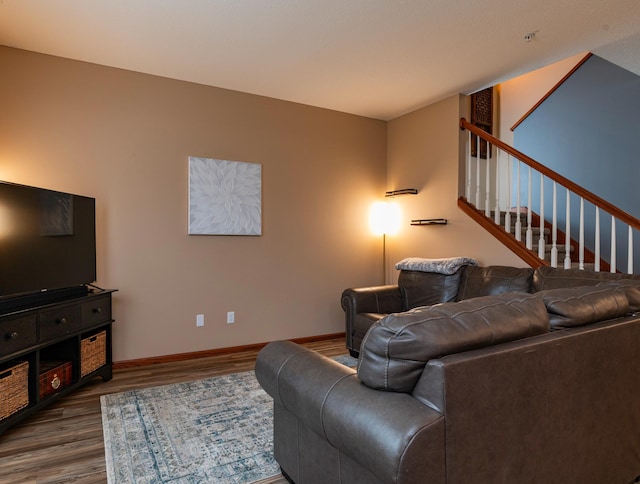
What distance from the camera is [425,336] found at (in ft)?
3.92

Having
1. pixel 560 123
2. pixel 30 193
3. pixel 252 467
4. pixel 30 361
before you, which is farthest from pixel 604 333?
pixel 560 123

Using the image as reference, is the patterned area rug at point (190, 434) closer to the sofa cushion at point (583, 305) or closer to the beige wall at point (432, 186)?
the sofa cushion at point (583, 305)

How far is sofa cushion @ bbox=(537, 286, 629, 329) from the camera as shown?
154 cm

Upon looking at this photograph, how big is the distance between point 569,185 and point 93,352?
4140 millimetres

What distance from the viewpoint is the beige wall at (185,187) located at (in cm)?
340

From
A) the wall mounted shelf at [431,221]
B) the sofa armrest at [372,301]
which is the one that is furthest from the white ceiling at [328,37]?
the sofa armrest at [372,301]

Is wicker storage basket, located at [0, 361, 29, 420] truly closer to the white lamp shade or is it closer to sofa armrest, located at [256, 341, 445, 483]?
sofa armrest, located at [256, 341, 445, 483]

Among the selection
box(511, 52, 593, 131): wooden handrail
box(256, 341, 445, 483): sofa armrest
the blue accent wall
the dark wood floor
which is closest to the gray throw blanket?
the blue accent wall

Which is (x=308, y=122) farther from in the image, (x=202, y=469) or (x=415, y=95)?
(x=202, y=469)

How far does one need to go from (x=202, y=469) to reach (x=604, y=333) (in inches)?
75.1

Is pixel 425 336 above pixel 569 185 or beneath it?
beneath

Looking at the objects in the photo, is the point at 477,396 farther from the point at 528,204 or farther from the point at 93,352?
the point at 528,204

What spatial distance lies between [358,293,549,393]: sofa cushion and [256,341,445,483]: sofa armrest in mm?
65

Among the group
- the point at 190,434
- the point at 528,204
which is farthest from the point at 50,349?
the point at 528,204
